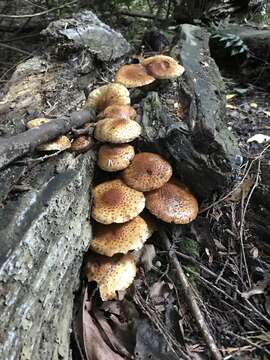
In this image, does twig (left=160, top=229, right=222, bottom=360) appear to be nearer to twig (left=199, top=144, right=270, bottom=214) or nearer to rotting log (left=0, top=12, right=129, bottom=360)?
twig (left=199, top=144, right=270, bottom=214)

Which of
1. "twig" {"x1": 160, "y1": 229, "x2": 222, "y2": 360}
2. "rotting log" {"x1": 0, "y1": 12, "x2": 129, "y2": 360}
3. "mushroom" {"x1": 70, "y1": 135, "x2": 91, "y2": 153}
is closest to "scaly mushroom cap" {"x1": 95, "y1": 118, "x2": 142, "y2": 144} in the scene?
"mushroom" {"x1": 70, "y1": 135, "x2": 91, "y2": 153}

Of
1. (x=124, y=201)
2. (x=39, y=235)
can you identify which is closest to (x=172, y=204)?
(x=124, y=201)

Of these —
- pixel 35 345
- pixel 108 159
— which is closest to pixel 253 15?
pixel 108 159

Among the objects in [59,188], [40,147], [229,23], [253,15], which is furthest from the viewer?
[253,15]

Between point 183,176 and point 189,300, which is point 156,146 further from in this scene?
point 189,300

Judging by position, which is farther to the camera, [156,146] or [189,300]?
[156,146]
